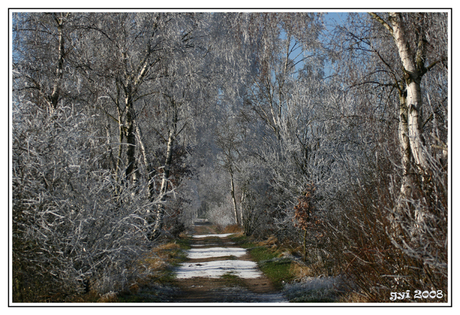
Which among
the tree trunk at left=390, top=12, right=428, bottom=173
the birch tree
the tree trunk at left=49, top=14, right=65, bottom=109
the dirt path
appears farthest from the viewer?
the tree trunk at left=49, top=14, right=65, bottom=109

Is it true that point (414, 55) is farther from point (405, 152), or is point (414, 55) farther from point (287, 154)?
point (287, 154)

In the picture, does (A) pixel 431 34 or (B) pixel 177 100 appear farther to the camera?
(B) pixel 177 100

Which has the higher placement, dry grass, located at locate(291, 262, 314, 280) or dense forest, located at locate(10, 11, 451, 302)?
dense forest, located at locate(10, 11, 451, 302)

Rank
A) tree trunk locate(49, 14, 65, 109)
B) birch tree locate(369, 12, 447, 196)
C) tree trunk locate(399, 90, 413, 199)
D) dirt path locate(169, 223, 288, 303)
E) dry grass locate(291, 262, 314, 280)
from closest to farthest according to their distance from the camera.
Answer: tree trunk locate(399, 90, 413, 199), birch tree locate(369, 12, 447, 196), dirt path locate(169, 223, 288, 303), dry grass locate(291, 262, 314, 280), tree trunk locate(49, 14, 65, 109)

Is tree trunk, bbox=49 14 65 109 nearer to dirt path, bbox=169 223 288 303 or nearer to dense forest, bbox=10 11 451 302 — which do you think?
dense forest, bbox=10 11 451 302

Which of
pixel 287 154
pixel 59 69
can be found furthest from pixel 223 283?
pixel 59 69

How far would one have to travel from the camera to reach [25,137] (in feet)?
15.9

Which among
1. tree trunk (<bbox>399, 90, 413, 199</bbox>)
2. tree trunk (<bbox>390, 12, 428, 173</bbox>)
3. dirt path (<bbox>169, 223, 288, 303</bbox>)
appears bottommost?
dirt path (<bbox>169, 223, 288, 303</bbox>)

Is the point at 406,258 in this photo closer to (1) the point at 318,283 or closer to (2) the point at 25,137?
(1) the point at 318,283

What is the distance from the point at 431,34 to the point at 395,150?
1.58 metres

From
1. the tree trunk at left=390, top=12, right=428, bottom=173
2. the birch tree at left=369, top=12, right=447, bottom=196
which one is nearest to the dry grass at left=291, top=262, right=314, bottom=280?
the birch tree at left=369, top=12, right=447, bottom=196

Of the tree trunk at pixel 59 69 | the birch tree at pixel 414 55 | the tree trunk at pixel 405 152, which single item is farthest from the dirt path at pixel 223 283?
the tree trunk at pixel 59 69

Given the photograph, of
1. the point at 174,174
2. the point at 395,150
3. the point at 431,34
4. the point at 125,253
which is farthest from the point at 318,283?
the point at 174,174

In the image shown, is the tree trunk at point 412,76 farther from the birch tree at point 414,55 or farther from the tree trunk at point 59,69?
the tree trunk at point 59,69
